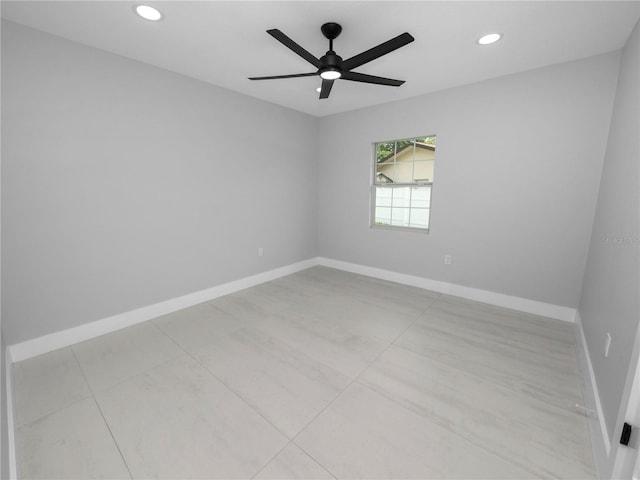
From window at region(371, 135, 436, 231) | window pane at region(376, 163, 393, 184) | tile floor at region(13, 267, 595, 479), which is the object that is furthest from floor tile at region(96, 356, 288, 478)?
window pane at region(376, 163, 393, 184)

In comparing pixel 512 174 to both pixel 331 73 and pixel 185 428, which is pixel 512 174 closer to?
pixel 331 73

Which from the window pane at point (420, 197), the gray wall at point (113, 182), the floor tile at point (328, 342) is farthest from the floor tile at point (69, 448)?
the window pane at point (420, 197)

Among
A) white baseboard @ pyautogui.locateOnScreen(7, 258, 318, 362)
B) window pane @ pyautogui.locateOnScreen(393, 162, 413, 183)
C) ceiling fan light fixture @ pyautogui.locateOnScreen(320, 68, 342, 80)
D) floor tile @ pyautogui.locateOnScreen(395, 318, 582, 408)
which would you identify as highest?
ceiling fan light fixture @ pyautogui.locateOnScreen(320, 68, 342, 80)

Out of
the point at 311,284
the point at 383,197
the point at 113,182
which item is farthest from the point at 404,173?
the point at 113,182

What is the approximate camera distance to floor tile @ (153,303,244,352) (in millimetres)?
2459

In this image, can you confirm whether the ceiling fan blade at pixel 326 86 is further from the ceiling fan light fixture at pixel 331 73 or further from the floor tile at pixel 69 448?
the floor tile at pixel 69 448

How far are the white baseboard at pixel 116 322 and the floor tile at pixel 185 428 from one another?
92 cm

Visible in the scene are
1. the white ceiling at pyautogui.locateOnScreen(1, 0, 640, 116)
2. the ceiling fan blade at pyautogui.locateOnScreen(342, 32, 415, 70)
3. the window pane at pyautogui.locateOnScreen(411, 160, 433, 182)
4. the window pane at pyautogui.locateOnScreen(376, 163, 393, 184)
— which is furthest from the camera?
the window pane at pyautogui.locateOnScreen(376, 163, 393, 184)

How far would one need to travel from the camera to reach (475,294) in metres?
3.34

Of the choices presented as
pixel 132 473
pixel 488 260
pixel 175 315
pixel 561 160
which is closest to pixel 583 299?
pixel 488 260

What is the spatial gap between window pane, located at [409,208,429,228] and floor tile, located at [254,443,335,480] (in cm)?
317

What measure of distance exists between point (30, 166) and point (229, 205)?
1733 mm

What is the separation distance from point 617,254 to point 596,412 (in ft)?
3.12

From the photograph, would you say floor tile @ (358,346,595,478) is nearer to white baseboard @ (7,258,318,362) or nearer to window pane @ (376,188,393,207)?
white baseboard @ (7,258,318,362)
